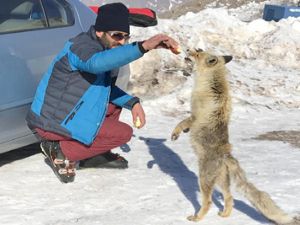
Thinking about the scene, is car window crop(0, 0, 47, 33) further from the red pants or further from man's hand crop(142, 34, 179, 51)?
man's hand crop(142, 34, 179, 51)

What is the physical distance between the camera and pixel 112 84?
5117 mm

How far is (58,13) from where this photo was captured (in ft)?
18.3

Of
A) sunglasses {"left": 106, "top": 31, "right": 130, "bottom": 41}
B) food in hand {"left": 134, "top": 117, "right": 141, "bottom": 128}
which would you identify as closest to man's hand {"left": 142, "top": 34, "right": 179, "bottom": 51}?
sunglasses {"left": 106, "top": 31, "right": 130, "bottom": 41}

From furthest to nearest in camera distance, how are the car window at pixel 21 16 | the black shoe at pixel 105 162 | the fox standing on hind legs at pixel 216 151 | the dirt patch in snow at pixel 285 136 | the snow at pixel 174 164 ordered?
the dirt patch in snow at pixel 285 136 < the black shoe at pixel 105 162 < the car window at pixel 21 16 < the snow at pixel 174 164 < the fox standing on hind legs at pixel 216 151

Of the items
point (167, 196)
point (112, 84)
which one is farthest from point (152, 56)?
point (167, 196)

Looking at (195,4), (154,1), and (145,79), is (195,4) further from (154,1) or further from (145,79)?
(145,79)

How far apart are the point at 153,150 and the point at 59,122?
1426 mm

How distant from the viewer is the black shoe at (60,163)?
491cm

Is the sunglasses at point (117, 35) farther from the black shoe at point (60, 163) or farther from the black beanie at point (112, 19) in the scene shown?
the black shoe at point (60, 163)

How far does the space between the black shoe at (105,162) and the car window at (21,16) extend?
4.07 ft

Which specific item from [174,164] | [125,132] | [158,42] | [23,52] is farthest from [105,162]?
[158,42]

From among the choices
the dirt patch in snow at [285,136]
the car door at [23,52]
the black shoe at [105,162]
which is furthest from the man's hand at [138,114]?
the dirt patch in snow at [285,136]

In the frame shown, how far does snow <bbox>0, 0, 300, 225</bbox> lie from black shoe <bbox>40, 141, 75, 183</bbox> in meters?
0.07

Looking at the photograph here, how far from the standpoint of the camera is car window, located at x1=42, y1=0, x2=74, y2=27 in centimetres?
548
